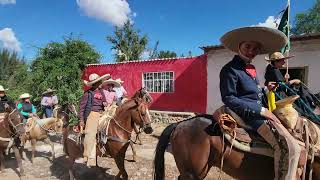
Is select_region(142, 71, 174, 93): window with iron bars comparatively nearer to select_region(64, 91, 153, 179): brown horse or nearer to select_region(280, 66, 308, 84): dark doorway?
select_region(280, 66, 308, 84): dark doorway

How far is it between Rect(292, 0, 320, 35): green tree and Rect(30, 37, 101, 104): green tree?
1295 inches

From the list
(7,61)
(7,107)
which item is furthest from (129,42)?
(7,107)

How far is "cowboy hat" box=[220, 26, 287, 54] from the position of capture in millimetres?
3634

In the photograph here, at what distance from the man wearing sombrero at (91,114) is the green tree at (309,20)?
40.4m

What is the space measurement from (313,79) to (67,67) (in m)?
12.1

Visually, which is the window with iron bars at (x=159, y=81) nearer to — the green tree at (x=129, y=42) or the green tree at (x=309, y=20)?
the green tree at (x=129, y=42)

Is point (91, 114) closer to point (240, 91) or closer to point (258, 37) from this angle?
point (240, 91)

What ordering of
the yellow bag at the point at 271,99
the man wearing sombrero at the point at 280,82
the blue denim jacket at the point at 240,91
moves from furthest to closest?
the man wearing sombrero at the point at 280,82 → the yellow bag at the point at 271,99 → the blue denim jacket at the point at 240,91

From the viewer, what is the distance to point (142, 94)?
623 cm

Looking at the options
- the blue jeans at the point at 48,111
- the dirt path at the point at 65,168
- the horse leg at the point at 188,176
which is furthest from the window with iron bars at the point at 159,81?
the horse leg at the point at 188,176

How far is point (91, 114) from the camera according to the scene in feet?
21.2

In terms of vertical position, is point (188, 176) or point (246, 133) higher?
point (246, 133)

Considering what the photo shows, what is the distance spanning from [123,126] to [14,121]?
3499 millimetres

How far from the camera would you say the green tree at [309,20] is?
1650 inches
